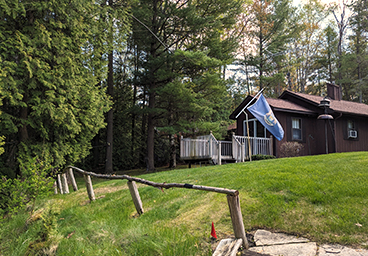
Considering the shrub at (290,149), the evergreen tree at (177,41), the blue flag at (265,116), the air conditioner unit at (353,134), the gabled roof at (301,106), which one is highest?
the evergreen tree at (177,41)

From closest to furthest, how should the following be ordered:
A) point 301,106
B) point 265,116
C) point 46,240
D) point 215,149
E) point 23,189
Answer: point 46,240 < point 23,189 < point 265,116 < point 215,149 < point 301,106

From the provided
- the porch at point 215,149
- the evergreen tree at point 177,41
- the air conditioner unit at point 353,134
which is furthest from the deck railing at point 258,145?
the air conditioner unit at point 353,134

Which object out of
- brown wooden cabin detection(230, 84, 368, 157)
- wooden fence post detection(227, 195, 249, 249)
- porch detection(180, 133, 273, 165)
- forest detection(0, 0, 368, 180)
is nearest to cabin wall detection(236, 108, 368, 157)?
brown wooden cabin detection(230, 84, 368, 157)

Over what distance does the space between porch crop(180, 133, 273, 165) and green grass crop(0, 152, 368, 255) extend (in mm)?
7062

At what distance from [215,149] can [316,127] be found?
740 centimetres

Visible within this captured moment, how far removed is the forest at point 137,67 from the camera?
352 inches

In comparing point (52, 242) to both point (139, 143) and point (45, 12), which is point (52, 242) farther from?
point (139, 143)

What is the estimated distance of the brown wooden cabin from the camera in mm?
16406

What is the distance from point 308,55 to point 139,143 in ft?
78.3

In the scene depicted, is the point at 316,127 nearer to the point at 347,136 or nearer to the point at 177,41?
the point at 347,136

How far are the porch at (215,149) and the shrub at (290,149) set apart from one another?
1045 millimetres

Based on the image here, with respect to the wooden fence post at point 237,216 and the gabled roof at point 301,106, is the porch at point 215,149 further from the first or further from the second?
the wooden fence post at point 237,216

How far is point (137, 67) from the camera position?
20484mm

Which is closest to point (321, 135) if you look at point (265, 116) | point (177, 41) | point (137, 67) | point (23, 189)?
point (265, 116)
